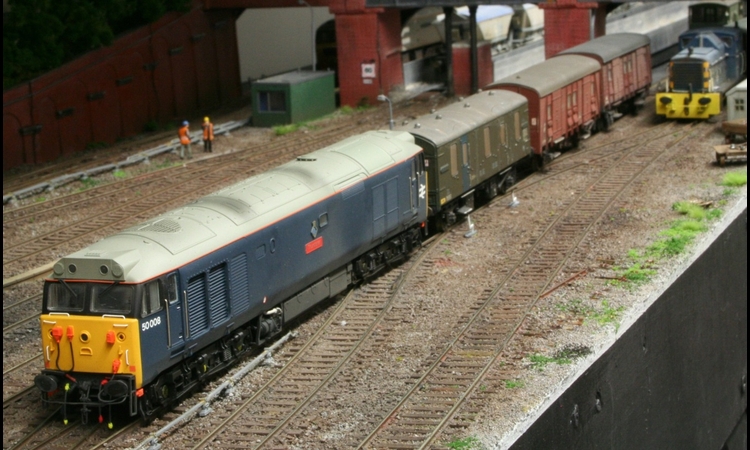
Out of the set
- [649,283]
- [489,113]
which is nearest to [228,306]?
[649,283]

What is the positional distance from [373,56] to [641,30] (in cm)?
2327

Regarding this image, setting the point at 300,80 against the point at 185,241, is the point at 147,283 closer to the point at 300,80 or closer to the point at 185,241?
the point at 185,241

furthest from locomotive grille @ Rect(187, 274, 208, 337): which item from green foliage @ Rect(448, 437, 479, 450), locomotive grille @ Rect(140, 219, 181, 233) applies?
green foliage @ Rect(448, 437, 479, 450)

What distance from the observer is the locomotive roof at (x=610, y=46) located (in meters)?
34.2

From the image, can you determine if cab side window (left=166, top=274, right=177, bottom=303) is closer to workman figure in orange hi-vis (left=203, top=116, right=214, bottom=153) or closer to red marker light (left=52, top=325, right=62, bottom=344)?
red marker light (left=52, top=325, right=62, bottom=344)

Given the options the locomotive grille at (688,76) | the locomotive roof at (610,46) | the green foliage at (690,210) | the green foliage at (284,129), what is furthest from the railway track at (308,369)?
the green foliage at (284,129)

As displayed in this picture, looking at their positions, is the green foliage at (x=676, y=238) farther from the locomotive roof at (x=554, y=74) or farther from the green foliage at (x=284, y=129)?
the green foliage at (x=284, y=129)

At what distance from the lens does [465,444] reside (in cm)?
1384

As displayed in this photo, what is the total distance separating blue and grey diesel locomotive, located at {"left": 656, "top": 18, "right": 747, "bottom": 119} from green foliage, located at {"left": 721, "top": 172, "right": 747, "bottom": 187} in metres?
7.95

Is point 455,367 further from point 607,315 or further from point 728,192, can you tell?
point 728,192

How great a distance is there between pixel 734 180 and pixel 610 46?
11.3 meters

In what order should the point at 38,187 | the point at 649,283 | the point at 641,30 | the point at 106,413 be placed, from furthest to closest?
the point at 641,30
the point at 38,187
the point at 649,283
the point at 106,413

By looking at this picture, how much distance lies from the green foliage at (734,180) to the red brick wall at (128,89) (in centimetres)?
2440

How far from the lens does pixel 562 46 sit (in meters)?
40.9
